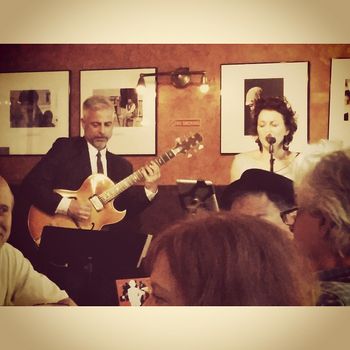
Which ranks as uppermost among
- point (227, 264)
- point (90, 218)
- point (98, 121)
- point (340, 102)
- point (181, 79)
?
point (181, 79)

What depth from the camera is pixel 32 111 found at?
2.08 m

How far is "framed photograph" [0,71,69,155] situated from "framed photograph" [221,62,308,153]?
33.3 inches

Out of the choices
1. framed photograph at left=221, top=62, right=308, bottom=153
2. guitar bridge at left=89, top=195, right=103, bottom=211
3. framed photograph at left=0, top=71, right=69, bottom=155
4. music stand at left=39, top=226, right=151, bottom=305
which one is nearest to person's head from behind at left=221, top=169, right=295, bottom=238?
framed photograph at left=221, top=62, right=308, bottom=153

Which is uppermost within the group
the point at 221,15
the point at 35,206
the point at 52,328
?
the point at 221,15

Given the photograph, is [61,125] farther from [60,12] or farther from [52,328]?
[52,328]

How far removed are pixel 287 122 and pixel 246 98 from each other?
0.81 feet

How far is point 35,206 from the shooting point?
2066mm

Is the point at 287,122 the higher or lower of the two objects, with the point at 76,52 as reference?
lower

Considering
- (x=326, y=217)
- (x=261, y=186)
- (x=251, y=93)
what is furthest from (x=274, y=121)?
(x=326, y=217)

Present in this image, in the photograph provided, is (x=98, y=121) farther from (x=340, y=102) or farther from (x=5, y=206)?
(x=340, y=102)

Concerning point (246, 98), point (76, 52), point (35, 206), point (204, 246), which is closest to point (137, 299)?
point (204, 246)

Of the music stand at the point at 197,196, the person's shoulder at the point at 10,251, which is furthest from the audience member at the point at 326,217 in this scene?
the person's shoulder at the point at 10,251

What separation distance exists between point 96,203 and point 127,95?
1.93 feet

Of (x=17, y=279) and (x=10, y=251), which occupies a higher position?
(x=10, y=251)
